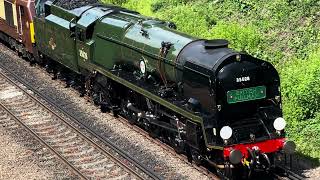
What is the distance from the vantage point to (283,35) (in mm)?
21422

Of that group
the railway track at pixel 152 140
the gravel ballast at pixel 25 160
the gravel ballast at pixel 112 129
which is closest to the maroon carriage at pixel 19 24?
the gravel ballast at pixel 112 129

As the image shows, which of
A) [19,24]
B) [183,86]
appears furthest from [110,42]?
[19,24]

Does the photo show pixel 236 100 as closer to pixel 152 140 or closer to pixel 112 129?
pixel 152 140

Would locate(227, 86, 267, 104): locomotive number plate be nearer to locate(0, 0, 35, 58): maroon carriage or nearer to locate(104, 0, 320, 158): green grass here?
locate(104, 0, 320, 158): green grass

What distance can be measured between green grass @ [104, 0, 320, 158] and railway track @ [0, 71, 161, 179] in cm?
549

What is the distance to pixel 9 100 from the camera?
66.9ft

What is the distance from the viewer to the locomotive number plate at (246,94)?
12469 mm

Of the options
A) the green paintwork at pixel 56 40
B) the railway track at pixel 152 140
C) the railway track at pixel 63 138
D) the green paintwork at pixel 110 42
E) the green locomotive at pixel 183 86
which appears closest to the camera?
the green locomotive at pixel 183 86

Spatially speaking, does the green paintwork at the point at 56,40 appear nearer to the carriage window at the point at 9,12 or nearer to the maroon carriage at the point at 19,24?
the maroon carriage at the point at 19,24

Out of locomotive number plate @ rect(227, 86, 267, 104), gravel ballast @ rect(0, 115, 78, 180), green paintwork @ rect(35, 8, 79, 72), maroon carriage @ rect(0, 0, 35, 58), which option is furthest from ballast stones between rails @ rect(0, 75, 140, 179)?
locomotive number plate @ rect(227, 86, 267, 104)

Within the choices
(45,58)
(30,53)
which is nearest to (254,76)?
(45,58)

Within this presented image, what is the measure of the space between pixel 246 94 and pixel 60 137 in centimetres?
693

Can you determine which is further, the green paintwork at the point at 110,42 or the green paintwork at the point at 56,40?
the green paintwork at the point at 56,40

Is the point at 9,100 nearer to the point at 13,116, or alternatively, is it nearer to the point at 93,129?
the point at 13,116
